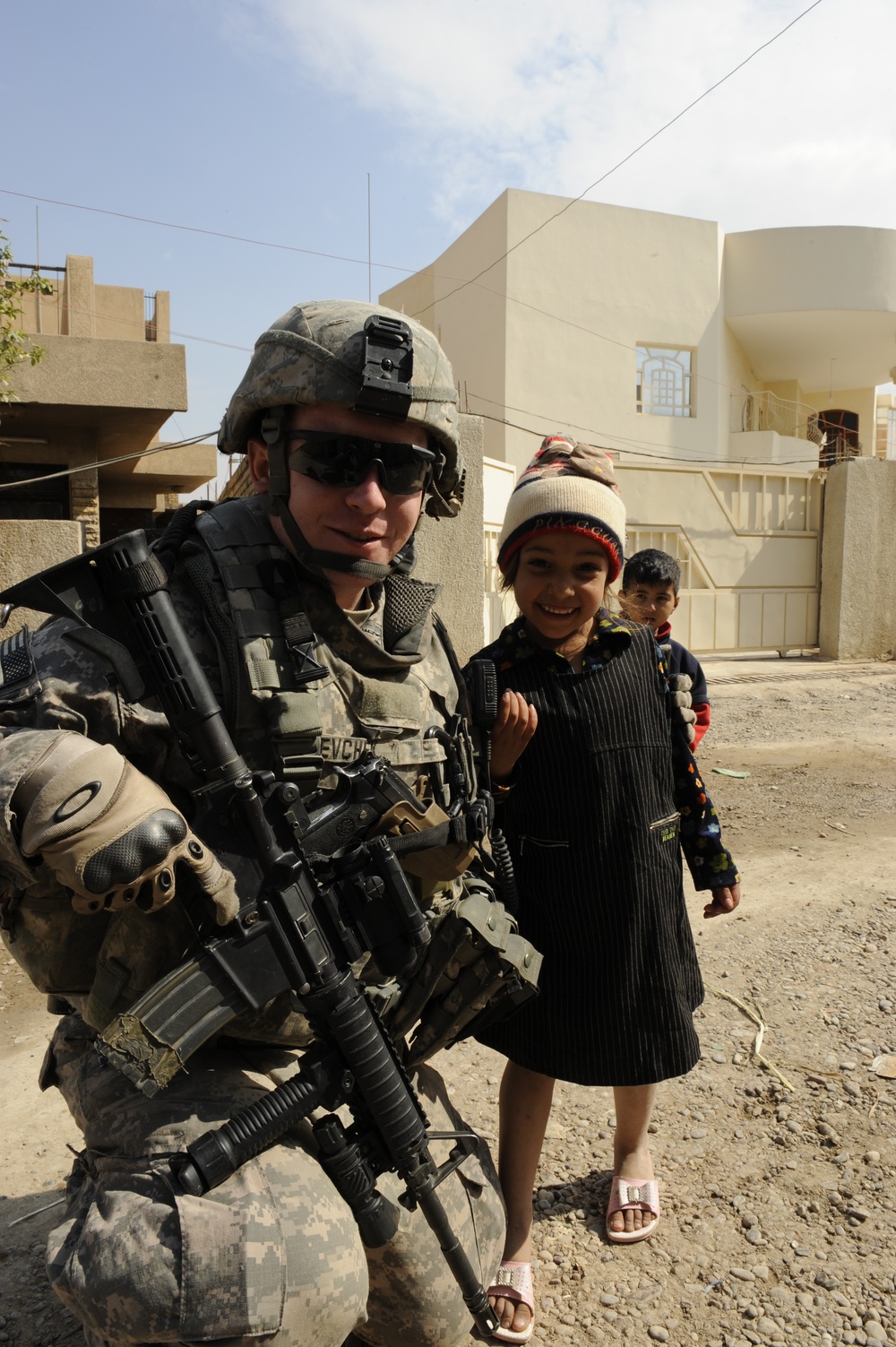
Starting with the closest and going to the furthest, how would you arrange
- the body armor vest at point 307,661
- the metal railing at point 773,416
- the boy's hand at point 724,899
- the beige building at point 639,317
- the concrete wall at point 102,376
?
the body armor vest at point 307,661 → the boy's hand at point 724,899 → the concrete wall at point 102,376 → the beige building at point 639,317 → the metal railing at point 773,416

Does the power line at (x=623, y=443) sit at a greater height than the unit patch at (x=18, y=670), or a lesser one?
greater

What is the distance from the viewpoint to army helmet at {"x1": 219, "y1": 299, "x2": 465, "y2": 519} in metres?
1.75

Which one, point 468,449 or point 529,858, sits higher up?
point 468,449

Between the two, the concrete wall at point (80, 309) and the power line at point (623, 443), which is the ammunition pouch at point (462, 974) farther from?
the power line at point (623, 443)

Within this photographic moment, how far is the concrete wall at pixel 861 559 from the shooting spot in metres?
11.7

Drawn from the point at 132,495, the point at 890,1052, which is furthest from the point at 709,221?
the point at 890,1052

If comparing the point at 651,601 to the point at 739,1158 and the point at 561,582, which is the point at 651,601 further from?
the point at 739,1158

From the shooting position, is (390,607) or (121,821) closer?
(121,821)

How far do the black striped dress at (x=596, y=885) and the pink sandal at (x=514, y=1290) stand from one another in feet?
1.39

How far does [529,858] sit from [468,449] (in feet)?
14.4

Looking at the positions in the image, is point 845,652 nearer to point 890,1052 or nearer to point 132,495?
point 890,1052

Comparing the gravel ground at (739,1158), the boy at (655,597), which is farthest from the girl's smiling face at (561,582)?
the boy at (655,597)

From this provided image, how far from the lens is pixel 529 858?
2.23m

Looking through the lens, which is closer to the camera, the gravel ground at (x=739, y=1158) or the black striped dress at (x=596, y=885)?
the gravel ground at (x=739, y=1158)
